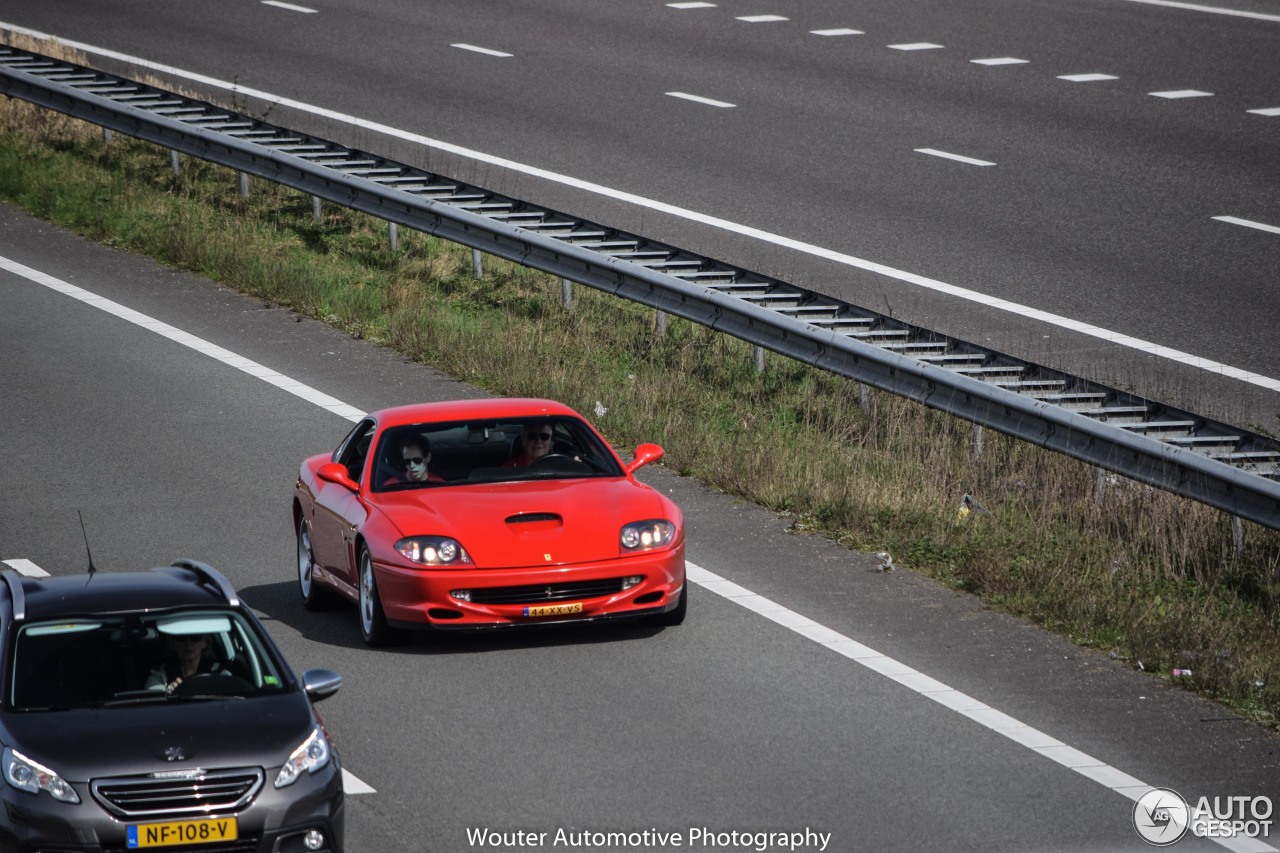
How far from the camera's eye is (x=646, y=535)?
11.0 m

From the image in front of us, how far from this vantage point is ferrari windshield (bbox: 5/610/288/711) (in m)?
8.00

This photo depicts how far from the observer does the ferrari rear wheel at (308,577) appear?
12000 millimetres

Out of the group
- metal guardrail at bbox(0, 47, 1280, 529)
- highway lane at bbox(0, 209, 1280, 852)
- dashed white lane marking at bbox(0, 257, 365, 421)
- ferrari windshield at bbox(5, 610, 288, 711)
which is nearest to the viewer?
ferrari windshield at bbox(5, 610, 288, 711)

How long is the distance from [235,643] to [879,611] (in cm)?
448

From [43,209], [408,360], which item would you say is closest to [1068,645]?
[408,360]

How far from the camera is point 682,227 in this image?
22359 millimetres

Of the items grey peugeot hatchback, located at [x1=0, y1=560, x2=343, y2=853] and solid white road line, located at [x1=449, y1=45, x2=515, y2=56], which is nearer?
grey peugeot hatchback, located at [x1=0, y1=560, x2=343, y2=853]

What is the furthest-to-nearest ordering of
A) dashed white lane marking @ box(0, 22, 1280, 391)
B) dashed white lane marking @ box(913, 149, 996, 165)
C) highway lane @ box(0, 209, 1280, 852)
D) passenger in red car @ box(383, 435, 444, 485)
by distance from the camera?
dashed white lane marking @ box(913, 149, 996, 165), dashed white lane marking @ box(0, 22, 1280, 391), passenger in red car @ box(383, 435, 444, 485), highway lane @ box(0, 209, 1280, 852)

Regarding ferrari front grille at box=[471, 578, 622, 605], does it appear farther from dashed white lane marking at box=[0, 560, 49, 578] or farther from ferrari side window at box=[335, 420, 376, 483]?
dashed white lane marking at box=[0, 560, 49, 578]

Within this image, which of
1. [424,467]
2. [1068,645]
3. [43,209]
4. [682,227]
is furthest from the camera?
[43,209]

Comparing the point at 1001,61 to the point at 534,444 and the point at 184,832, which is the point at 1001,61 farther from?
the point at 184,832

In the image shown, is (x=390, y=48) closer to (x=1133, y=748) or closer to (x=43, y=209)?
(x=43, y=209)

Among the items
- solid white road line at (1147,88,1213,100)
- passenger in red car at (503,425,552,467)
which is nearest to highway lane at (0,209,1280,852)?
passenger in red car at (503,425,552,467)

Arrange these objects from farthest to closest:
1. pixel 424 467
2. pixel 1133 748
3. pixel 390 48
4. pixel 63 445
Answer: pixel 390 48 < pixel 63 445 < pixel 424 467 < pixel 1133 748
